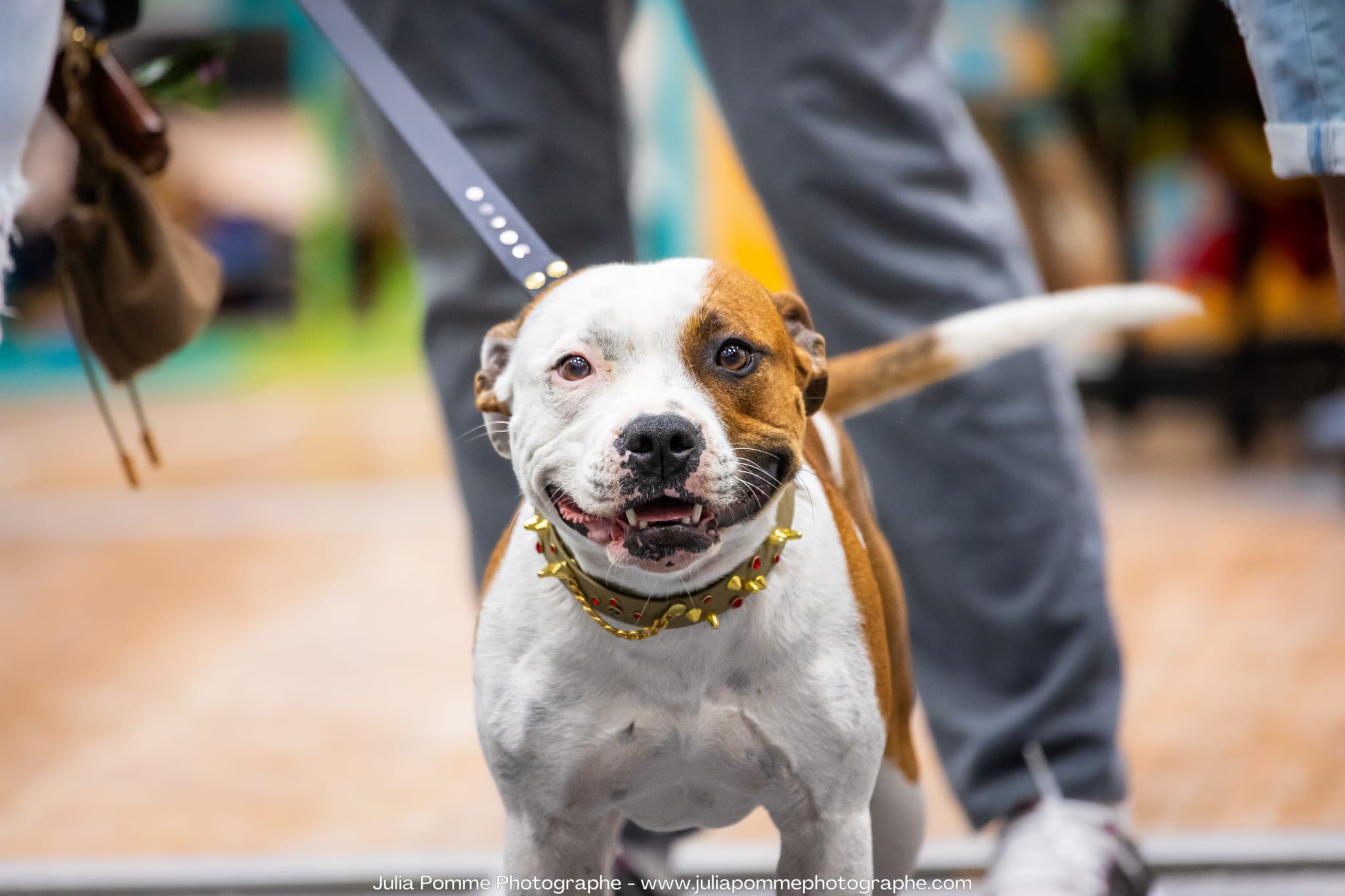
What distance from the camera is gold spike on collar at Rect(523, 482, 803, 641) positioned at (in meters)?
0.69

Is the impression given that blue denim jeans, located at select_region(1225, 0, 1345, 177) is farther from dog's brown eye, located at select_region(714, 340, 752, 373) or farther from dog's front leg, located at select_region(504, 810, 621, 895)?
dog's front leg, located at select_region(504, 810, 621, 895)

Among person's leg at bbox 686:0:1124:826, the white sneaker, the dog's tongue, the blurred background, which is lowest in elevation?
the blurred background

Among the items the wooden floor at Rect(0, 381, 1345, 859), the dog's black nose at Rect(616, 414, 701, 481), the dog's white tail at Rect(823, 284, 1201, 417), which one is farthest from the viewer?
the wooden floor at Rect(0, 381, 1345, 859)

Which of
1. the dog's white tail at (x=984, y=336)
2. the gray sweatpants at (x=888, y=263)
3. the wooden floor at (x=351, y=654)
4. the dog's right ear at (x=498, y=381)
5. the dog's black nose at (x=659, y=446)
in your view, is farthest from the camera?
the wooden floor at (x=351, y=654)

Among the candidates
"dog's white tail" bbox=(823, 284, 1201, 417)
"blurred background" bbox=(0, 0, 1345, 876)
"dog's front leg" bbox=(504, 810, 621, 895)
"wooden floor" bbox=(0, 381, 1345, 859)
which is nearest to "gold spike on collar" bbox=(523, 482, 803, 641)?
"dog's front leg" bbox=(504, 810, 621, 895)

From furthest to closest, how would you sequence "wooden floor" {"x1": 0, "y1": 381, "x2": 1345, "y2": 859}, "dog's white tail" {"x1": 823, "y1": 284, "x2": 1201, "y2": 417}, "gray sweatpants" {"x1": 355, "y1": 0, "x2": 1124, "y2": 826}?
"wooden floor" {"x1": 0, "y1": 381, "x2": 1345, "y2": 859}, "gray sweatpants" {"x1": 355, "y1": 0, "x2": 1124, "y2": 826}, "dog's white tail" {"x1": 823, "y1": 284, "x2": 1201, "y2": 417}

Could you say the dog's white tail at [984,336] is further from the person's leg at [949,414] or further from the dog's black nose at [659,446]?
the dog's black nose at [659,446]

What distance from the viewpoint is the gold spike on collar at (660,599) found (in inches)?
27.3

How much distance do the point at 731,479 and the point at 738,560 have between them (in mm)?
72

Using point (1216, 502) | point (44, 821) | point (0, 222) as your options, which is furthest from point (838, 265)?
point (1216, 502)

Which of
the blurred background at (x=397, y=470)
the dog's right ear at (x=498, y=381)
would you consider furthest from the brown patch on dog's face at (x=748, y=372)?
the blurred background at (x=397, y=470)

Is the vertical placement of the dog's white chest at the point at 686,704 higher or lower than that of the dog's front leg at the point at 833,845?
higher

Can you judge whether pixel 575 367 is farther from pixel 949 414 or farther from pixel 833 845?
pixel 949 414

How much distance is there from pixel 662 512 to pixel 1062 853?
58 cm
